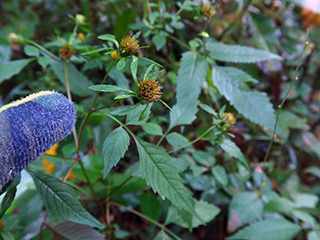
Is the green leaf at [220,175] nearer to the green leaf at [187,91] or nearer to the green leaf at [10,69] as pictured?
Answer: the green leaf at [187,91]

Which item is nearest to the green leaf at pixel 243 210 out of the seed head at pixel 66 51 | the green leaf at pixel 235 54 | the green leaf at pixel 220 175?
the green leaf at pixel 220 175

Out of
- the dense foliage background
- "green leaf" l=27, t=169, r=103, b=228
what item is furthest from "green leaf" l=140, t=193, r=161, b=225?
"green leaf" l=27, t=169, r=103, b=228

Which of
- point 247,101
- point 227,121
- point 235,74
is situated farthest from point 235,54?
point 227,121

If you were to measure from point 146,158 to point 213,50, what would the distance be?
51 centimetres

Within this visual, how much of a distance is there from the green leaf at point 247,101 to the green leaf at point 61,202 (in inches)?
22.2

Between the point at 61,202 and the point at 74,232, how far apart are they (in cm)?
12

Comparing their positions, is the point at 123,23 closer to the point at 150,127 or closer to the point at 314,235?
the point at 150,127

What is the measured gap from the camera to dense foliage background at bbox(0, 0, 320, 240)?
55cm

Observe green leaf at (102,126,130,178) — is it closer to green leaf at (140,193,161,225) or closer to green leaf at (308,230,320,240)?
green leaf at (140,193,161,225)

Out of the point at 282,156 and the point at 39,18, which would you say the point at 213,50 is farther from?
the point at 39,18

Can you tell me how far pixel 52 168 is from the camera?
3.44 feet

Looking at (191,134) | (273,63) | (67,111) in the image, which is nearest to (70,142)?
(67,111)

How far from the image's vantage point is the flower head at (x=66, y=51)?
77 cm

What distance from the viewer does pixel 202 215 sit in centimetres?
78
